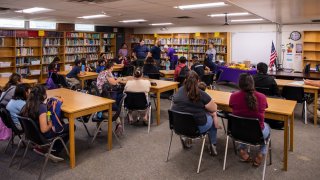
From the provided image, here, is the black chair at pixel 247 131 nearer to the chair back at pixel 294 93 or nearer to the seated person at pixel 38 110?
the seated person at pixel 38 110

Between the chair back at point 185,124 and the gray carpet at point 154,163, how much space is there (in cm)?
49

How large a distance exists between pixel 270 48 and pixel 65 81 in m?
8.06

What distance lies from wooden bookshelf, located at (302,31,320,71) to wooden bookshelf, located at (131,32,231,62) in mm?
2974

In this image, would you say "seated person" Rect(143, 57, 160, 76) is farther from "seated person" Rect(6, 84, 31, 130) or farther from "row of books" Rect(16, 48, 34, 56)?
"row of books" Rect(16, 48, 34, 56)

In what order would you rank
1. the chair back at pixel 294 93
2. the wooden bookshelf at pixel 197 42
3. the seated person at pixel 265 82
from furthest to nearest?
the wooden bookshelf at pixel 197 42
the chair back at pixel 294 93
the seated person at pixel 265 82

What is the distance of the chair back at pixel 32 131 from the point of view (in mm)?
3158

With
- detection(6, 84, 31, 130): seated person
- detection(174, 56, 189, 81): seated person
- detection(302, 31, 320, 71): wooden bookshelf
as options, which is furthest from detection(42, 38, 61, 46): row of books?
detection(302, 31, 320, 71): wooden bookshelf

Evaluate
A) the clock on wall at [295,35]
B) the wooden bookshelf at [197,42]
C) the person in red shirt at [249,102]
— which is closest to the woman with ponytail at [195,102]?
the person in red shirt at [249,102]

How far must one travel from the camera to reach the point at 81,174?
135 inches

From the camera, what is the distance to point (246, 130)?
3.20 meters

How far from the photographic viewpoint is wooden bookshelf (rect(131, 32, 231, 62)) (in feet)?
39.6

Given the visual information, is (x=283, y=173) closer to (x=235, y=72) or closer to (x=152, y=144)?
(x=152, y=144)

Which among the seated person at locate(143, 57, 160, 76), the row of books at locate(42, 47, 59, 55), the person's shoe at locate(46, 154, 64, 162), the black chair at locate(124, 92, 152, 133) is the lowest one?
the person's shoe at locate(46, 154, 64, 162)

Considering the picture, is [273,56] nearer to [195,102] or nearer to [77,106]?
[195,102]
